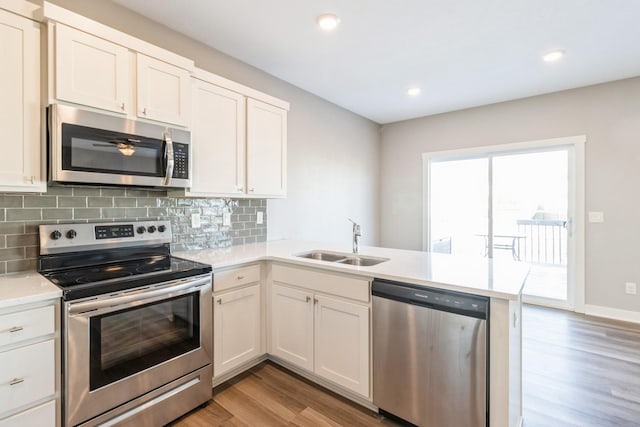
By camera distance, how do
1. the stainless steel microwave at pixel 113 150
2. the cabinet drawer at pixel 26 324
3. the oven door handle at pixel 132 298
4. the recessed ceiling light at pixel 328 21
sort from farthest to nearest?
1. the recessed ceiling light at pixel 328 21
2. the stainless steel microwave at pixel 113 150
3. the oven door handle at pixel 132 298
4. the cabinet drawer at pixel 26 324

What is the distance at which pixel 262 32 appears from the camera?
2.52m

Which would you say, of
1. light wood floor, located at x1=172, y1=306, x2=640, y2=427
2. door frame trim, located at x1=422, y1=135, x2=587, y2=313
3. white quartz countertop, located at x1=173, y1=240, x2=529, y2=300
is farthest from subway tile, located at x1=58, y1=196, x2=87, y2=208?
door frame trim, located at x1=422, y1=135, x2=587, y2=313

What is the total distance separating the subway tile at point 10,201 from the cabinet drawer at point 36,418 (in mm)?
1070

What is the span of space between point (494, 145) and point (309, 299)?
361cm

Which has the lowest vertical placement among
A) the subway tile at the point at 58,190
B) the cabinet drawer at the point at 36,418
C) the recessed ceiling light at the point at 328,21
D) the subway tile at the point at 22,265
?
the cabinet drawer at the point at 36,418

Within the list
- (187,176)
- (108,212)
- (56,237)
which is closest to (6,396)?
(56,237)

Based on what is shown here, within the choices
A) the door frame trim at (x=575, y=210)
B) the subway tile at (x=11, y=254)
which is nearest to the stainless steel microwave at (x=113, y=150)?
the subway tile at (x=11, y=254)

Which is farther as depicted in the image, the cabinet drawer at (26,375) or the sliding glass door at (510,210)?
the sliding glass door at (510,210)

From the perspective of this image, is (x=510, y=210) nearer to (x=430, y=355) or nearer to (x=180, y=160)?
(x=430, y=355)

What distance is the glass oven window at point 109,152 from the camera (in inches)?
65.2

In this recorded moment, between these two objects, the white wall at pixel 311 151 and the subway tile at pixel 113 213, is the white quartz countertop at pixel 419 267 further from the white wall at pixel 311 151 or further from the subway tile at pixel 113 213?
the white wall at pixel 311 151

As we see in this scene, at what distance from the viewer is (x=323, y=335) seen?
2.15m

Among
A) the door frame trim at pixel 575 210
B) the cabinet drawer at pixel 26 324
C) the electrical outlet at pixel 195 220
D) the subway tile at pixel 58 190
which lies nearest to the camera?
the cabinet drawer at pixel 26 324

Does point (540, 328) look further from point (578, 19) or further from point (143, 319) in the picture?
point (143, 319)
